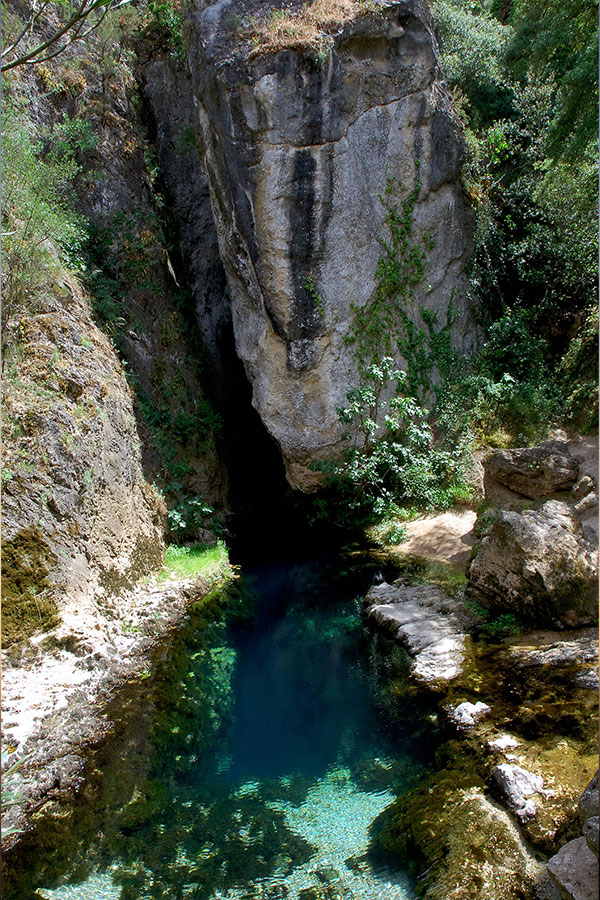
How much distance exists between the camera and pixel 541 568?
26.2ft

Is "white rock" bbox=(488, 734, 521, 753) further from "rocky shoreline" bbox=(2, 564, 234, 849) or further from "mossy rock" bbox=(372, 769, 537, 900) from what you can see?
"rocky shoreline" bbox=(2, 564, 234, 849)

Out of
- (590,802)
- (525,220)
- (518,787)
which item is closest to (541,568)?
(518,787)

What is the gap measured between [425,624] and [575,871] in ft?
15.0

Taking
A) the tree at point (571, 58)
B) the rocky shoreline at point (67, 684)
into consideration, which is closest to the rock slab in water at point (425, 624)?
the rocky shoreline at point (67, 684)

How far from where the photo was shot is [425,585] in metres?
10.1

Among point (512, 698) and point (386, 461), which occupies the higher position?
point (386, 461)

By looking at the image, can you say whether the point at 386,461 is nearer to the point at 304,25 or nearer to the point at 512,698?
the point at 512,698

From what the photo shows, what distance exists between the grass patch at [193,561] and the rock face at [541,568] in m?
5.10

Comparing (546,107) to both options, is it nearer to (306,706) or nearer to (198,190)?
(198,190)

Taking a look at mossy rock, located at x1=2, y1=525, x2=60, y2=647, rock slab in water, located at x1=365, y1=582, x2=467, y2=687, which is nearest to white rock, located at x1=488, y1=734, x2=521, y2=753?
rock slab in water, located at x1=365, y1=582, x2=467, y2=687

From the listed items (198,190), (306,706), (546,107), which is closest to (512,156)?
(546,107)

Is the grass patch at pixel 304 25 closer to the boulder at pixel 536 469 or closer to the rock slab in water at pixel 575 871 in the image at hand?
the boulder at pixel 536 469

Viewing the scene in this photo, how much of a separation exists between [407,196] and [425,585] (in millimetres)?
8432

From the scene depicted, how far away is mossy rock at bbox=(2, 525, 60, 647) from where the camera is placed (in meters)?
7.72
